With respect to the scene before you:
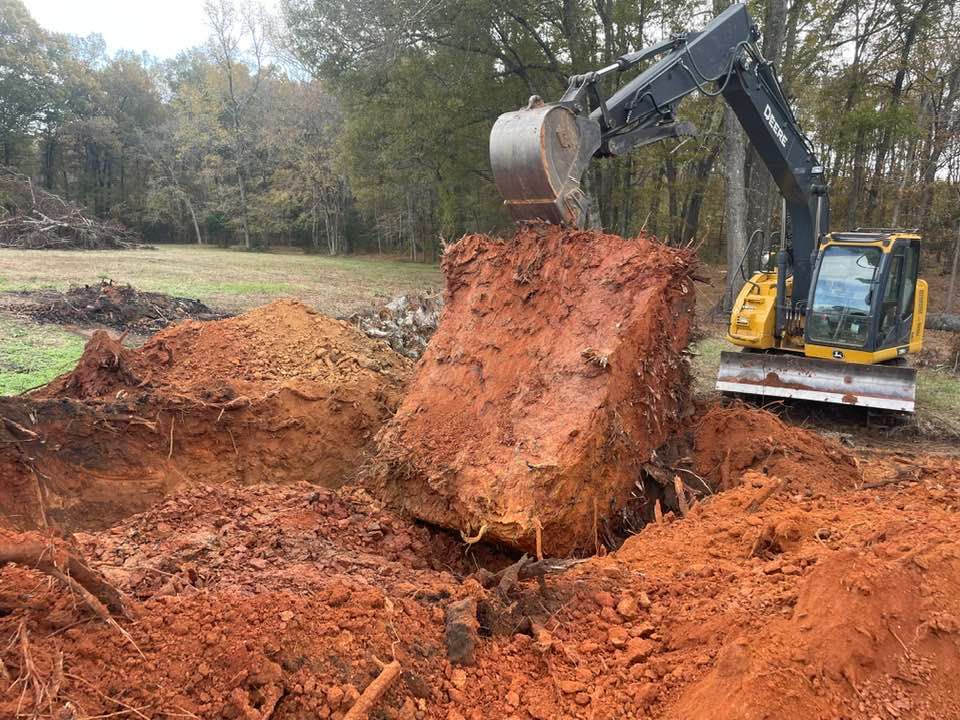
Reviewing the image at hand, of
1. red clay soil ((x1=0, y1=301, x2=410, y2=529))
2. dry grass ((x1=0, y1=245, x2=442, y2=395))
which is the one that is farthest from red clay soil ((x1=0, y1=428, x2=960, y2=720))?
dry grass ((x1=0, y1=245, x2=442, y2=395))

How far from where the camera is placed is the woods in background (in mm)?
16484

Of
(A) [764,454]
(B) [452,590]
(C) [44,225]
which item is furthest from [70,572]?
(C) [44,225]

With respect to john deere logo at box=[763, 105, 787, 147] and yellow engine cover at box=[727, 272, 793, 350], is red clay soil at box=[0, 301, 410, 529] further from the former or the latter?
john deere logo at box=[763, 105, 787, 147]

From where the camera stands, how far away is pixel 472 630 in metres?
2.81

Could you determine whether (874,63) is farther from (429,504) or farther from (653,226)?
(429,504)

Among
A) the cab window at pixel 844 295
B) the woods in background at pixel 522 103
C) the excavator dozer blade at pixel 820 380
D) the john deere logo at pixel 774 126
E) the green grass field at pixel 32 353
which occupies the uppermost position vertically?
the woods in background at pixel 522 103

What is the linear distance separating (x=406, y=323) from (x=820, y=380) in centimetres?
538

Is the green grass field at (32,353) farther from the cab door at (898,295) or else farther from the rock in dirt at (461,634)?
the cab door at (898,295)

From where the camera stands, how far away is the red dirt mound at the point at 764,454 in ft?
16.4

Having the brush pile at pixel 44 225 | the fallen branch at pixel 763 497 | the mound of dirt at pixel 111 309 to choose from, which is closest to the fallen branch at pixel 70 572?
the fallen branch at pixel 763 497

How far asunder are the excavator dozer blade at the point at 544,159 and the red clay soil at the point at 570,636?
272 centimetres

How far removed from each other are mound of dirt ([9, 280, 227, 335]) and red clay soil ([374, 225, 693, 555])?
7.13 meters

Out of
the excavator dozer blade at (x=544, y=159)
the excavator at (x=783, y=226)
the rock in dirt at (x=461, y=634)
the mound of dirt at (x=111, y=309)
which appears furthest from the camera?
the mound of dirt at (x=111, y=309)

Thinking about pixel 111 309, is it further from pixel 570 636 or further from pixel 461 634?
pixel 570 636
